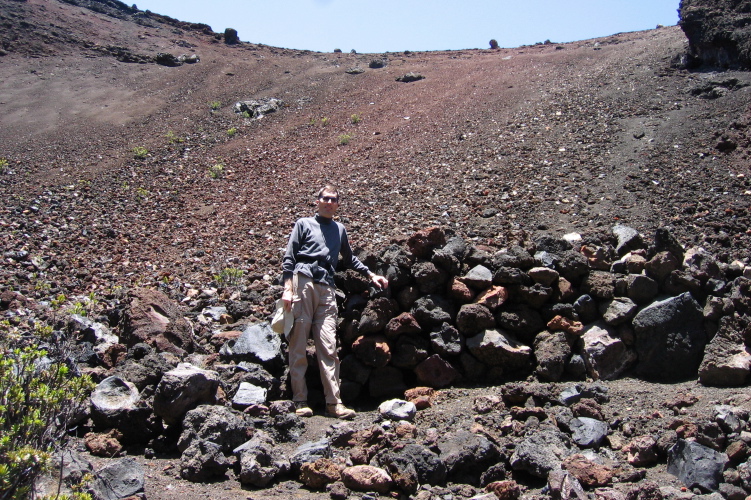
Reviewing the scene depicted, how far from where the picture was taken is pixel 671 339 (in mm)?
4809

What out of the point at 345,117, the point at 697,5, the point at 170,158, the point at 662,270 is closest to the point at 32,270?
the point at 170,158

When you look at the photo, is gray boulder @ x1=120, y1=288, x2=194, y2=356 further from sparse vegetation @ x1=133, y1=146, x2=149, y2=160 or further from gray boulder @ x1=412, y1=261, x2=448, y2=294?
sparse vegetation @ x1=133, y1=146, x2=149, y2=160

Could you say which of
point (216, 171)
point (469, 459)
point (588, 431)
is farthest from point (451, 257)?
point (216, 171)

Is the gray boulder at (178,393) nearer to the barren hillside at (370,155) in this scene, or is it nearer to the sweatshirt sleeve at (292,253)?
the sweatshirt sleeve at (292,253)

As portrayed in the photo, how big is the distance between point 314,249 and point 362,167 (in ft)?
22.5

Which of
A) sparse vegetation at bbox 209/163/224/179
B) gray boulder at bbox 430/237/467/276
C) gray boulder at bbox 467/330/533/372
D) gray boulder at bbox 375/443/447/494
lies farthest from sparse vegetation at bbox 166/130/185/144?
gray boulder at bbox 375/443/447/494

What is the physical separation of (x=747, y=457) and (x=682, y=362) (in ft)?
4.87

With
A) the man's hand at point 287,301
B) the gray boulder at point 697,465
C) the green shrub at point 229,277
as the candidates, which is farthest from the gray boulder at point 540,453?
the green shrub at point 229,277

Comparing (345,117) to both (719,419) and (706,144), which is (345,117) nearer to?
(706,144)

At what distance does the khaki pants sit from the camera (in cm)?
475

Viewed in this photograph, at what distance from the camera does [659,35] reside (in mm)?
18781

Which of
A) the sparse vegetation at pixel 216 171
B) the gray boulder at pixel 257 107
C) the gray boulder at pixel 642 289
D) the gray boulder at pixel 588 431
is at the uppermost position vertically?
the gray boulder at pixel 257 107

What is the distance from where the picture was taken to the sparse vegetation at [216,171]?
1216 centimetres

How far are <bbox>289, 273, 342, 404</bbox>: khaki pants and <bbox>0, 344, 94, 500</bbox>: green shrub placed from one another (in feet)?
5.96
